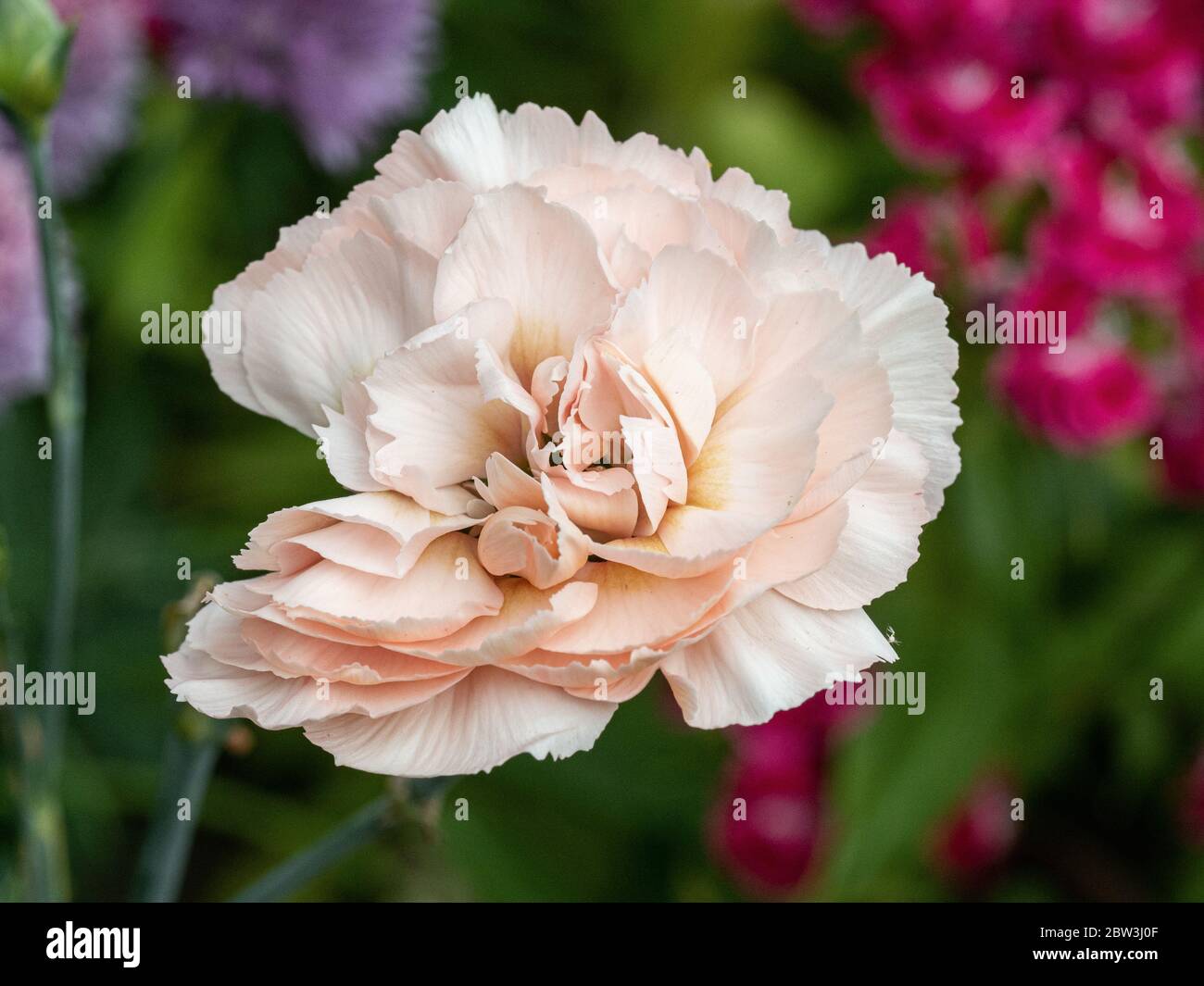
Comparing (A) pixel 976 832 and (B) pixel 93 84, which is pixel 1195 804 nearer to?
(A) pixel 976 832

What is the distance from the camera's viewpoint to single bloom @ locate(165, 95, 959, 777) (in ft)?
0.77

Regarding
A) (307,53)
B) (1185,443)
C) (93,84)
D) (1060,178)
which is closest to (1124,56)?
(1060,178)

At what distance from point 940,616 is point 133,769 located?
0.46m

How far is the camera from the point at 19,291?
509 millimetres

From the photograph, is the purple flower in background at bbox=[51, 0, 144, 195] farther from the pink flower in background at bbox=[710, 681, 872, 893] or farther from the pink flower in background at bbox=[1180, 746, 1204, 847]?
the pink flower in background at bbox=[1180, 746, 1204, 847]

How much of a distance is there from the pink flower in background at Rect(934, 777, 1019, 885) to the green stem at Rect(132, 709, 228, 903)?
1.62ft

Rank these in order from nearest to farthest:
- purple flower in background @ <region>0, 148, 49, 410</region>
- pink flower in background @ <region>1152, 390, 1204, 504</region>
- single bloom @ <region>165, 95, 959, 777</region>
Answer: single bloom @ <region>165, 95, 959, 777</region> → purple flower in background @ <region>0, 148, 49, 410</region> → pink flower in background @ <region>1152, 390, 1204, 504</region>

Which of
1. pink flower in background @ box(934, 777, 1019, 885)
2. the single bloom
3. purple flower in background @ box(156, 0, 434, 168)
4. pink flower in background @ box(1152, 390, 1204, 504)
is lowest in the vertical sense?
pink flower in background @ box(934, 777, 1019, 885)

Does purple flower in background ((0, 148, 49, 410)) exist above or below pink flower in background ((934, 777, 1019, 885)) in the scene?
above

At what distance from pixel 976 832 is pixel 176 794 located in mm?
522

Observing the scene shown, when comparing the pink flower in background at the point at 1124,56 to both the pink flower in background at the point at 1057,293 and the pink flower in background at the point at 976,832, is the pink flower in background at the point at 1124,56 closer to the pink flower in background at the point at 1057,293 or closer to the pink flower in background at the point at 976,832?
the pink flower in background at the point at 1057,293

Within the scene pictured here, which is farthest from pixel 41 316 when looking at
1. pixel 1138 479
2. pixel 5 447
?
pixel 1138 479

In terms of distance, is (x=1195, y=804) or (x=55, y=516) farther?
(x=1195, y=804)

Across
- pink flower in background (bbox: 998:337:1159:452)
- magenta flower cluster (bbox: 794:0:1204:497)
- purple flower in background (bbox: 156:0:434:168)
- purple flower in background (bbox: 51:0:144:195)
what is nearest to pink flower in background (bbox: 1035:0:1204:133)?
magenta flower cluster (bbox: 794:0:1204:497)
